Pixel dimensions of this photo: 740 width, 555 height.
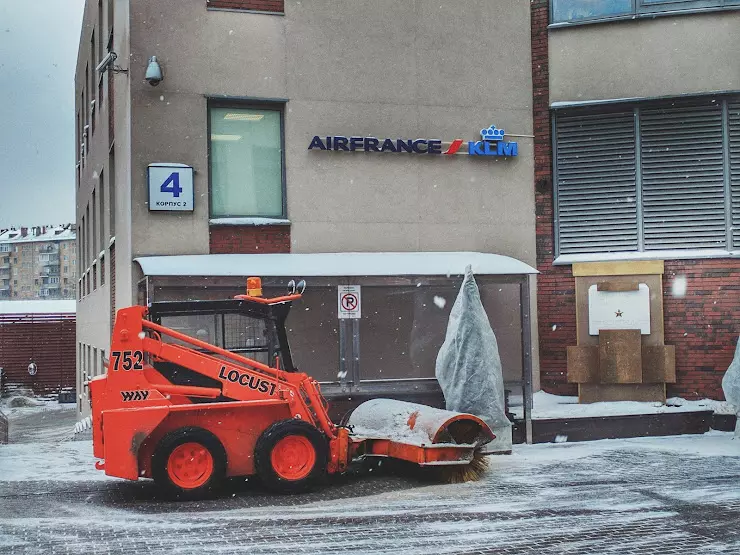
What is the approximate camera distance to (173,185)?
14477 millimetres

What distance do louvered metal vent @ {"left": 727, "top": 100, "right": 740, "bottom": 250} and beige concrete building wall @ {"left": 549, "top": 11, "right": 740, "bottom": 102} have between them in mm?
414

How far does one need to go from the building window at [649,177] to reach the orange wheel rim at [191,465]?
8.16m

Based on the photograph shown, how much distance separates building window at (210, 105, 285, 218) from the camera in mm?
15062

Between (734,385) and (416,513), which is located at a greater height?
(734,385)

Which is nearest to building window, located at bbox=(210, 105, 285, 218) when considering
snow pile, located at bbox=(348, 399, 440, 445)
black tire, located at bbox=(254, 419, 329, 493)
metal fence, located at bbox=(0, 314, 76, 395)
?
snow pile, located at bbox=(348, 399, 440, 445)

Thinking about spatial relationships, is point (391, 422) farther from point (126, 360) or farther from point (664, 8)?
point (664, 8)

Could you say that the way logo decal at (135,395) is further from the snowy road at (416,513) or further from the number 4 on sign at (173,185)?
the number 4 on sign at (173,185)

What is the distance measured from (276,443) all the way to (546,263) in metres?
7.36

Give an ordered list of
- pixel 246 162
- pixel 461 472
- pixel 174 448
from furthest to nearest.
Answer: pixel 246 162 → pixel 461 472 → pixel 174 448

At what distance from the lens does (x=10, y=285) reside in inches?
4685

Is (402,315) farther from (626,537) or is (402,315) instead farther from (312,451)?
(626,537)

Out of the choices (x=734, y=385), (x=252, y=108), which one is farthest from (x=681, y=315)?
(x=252, y=108)

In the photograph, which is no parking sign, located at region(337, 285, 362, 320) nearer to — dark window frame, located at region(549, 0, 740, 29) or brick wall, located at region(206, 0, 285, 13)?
brick wall, located at region(206, 0, 285, 13)

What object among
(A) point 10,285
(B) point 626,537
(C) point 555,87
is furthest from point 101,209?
(A) point 10,285
